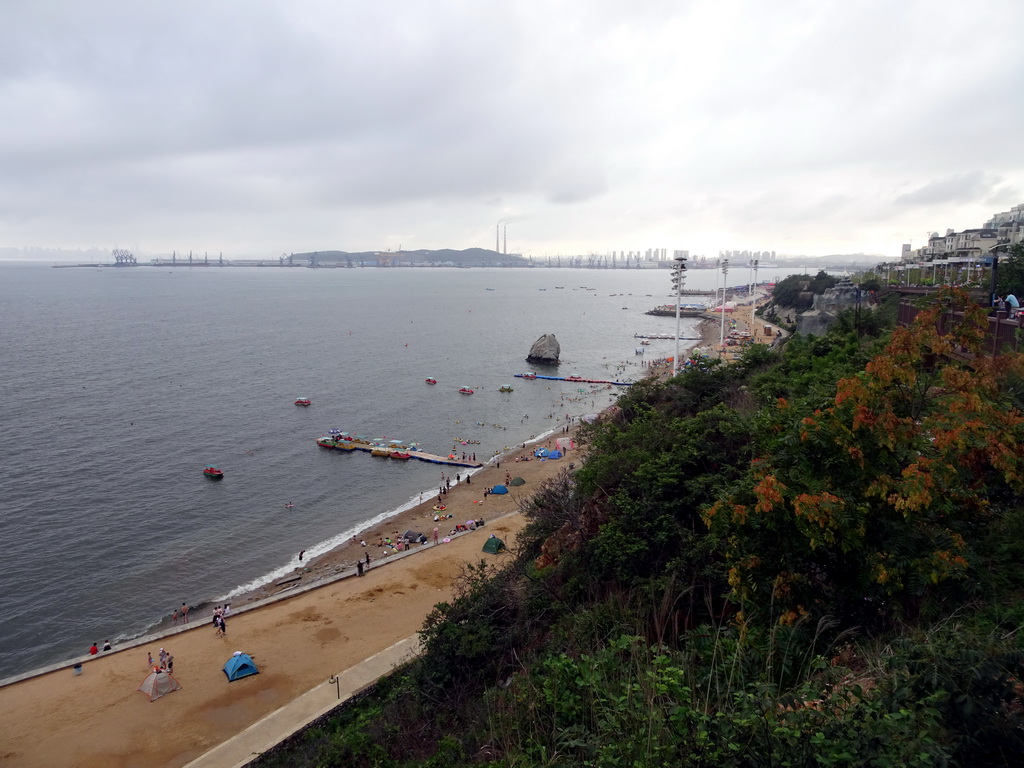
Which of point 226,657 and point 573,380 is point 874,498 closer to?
point 226,657

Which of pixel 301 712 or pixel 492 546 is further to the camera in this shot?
pixel 492 546

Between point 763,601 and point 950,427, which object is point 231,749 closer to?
point 763,601

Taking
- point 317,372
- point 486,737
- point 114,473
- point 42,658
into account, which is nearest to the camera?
point 486,737

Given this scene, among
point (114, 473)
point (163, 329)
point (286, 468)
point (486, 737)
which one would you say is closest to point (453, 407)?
point (286, 468)

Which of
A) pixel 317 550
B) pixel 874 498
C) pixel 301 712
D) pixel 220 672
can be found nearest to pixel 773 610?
pixel 874 498

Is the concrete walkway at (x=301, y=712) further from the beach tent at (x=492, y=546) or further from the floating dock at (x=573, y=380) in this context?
the floating dock at (x=573, y=380)

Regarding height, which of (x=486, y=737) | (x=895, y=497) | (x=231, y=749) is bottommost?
(x=231, y=749)
